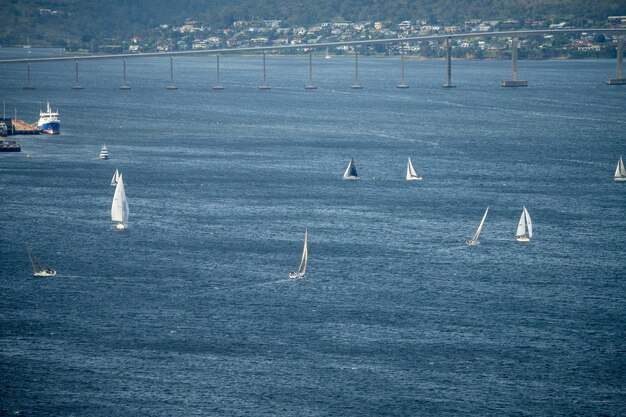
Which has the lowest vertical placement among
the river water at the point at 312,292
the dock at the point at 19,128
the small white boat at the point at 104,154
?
the river water at the point at 312,292

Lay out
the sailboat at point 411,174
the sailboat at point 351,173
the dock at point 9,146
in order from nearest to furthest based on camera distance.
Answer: the sailboat at point 411,174
the sailboat at point 351,173
the dock at point 9,146

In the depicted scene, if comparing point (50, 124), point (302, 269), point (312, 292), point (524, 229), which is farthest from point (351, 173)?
point (50, 124)

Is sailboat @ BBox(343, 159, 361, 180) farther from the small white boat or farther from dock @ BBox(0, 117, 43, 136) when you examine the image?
dock @ BBox(0, 117, 43, 136)

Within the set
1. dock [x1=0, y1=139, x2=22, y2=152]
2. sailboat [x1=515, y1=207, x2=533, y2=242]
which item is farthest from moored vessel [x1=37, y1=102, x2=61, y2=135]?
sailboat [x1=515, y1=207, x2=533, y2=242]

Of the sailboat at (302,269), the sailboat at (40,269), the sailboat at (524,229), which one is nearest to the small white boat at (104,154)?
the sailboat at (40,269)

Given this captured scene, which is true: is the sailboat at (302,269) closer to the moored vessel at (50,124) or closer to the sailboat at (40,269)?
the sailboat at (40,269)

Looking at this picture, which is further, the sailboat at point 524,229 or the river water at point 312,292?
the sailboat at point 524,229

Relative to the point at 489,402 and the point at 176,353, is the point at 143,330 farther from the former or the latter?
the point at 489,402

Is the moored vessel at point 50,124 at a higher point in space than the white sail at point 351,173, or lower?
higher

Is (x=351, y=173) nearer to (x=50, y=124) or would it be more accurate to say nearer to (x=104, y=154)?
(x=104, y=154)
